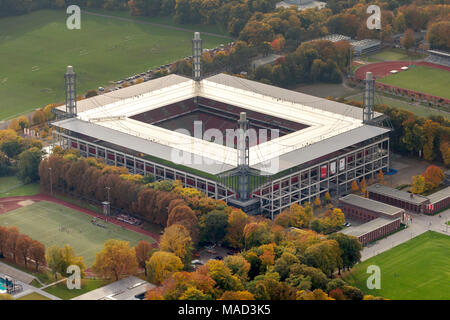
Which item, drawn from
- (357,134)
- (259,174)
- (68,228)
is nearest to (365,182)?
(357,134)

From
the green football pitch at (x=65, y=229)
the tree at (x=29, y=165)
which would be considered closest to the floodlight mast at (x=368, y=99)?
the green football pitch at (x=65, y=229)

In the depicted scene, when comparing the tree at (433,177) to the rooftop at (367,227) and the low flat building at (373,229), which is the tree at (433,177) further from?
the rooftop at (367,227)

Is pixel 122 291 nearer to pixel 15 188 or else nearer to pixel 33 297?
pixel 33 297

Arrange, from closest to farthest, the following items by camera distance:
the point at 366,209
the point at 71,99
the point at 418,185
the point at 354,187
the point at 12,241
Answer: the point at 12,241, the point at 366,209, the point at 418,185, the point at 354,187, the point at 71,99

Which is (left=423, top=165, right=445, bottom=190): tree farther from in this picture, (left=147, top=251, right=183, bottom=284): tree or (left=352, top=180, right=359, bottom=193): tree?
(left=147, top=251, right=183, bottom=284): tree

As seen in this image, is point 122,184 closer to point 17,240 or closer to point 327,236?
point 17,240

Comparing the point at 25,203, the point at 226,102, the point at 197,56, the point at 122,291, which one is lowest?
the point at 122,291

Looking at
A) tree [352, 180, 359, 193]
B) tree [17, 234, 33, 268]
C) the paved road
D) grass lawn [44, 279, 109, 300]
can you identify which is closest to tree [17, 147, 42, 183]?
tree [17, 234, 33, 268]

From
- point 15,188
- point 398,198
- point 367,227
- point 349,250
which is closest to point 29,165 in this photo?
point 15,188
